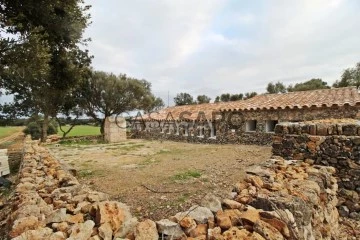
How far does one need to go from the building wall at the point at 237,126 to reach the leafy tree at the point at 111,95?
4.69 meters

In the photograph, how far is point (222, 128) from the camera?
15.8m

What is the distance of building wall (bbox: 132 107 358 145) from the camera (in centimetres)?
1166

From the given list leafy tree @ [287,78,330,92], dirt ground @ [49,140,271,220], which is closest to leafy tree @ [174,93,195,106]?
leafy tree @ [287,78,330,92]

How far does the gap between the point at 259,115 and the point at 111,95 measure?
1493cm

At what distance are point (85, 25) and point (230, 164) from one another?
6696 mm

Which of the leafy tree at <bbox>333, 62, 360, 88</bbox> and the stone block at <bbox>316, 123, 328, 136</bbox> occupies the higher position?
the leafy tree at <bbox>333, 62, 360, 88</bbox>

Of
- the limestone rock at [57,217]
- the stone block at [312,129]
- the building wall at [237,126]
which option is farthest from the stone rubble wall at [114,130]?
the limestone rock at [57,217]

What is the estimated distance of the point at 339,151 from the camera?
5.07m

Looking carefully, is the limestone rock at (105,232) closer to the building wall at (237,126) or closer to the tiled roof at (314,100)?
the tiled roof at (314,100)

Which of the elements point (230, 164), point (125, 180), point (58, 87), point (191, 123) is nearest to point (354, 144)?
point (230, 164)

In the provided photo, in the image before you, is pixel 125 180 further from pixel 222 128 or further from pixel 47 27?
pixel 222 128

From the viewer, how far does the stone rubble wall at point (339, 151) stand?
4.96 metres

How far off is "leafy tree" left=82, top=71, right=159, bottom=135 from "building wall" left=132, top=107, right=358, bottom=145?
185 inches

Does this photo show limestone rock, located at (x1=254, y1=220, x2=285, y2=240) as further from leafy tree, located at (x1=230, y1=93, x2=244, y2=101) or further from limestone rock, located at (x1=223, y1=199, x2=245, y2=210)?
leafy tree, located at (x1=230, y1=93, x2=244, y2=101)
